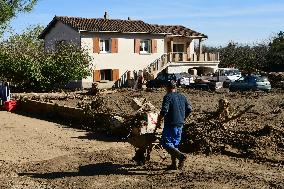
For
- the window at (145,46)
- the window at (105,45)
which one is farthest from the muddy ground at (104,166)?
the window at (145,46)

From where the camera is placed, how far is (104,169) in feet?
33.0

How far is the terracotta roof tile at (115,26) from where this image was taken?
37.8m

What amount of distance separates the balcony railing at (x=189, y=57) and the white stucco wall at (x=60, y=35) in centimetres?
885

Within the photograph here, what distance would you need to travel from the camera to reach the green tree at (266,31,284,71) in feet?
156

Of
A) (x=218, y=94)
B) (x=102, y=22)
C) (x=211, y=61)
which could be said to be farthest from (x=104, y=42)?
(x=218, y=94)

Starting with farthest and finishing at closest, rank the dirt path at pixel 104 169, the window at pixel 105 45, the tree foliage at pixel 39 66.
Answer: the window at pixel 105 45
the tree foliage at pixel 39 66
the dirt path at pixel 104 169

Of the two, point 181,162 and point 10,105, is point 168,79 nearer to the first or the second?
point 10,105

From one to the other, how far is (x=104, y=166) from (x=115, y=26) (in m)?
30.2

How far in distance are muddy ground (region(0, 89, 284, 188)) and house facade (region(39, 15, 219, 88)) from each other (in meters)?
21.6

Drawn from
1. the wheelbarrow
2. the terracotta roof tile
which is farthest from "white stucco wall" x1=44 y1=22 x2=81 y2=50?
the wheelbarrow

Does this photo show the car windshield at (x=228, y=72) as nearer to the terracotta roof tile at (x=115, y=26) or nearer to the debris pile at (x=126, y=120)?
the terracotta roof tile at (x=115, y=26)

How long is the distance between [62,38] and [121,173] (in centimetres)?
3094

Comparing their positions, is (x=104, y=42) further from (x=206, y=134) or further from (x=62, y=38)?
(x=206, y=134)

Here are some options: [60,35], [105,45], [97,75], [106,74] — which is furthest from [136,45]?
[60,35]
